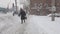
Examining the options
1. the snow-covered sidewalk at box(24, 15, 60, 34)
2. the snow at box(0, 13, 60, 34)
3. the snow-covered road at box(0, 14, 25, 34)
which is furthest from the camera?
the snow-covered road at box(0, 14, 25, 34)

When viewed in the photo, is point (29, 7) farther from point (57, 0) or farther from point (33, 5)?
point (57, 0)

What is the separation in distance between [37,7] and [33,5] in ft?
6.87

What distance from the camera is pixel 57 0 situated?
163 feet

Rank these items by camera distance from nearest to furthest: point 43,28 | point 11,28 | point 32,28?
point 43,28, point 32,28, point 11,28

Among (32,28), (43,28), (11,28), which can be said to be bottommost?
(11,28)

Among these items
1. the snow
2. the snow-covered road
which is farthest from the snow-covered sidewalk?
the snow-covered road

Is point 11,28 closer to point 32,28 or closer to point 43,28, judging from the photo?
point 32,28

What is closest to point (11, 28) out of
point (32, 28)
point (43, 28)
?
point (32, 28)

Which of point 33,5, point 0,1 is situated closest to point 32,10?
point 33,5

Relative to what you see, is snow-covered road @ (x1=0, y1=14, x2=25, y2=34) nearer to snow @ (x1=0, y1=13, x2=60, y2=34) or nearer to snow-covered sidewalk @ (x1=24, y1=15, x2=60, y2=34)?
snow @ (x1=0, y1=13, x2=60, y2=34)

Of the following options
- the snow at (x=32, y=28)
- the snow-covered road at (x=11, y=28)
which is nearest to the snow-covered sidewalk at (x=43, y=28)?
the snow at (x=32, y=28)

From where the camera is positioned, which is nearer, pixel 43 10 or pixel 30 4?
pixel 43 10

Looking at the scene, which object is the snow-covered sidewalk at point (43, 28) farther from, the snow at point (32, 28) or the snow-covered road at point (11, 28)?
the snow-covered road at point (11, 28)

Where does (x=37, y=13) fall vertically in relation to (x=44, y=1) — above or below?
below
